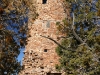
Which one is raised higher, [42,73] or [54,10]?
[54,10]

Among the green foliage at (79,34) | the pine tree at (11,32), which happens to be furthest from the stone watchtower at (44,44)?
the pine tree at (11,32)

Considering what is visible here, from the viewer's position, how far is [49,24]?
71.5 feet

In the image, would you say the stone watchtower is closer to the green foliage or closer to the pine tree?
the green foliage

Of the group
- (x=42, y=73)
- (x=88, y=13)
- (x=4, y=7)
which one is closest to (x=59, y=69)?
(x=42, y=73)

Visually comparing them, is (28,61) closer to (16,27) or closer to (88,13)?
(88,13)

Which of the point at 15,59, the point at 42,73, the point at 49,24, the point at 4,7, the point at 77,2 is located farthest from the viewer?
the point at 49,24

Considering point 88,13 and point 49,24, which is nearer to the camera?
point 88,13

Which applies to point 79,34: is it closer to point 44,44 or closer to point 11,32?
point 44,44

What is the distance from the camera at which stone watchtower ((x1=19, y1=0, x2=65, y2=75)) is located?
20.4 m

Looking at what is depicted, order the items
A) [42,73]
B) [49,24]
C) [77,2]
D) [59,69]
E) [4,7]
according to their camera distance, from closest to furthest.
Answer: [4,7]
[77,2]
[59,69]
[42,73]
[49,24]

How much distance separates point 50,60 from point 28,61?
1774 mm

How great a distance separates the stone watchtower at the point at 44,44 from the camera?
804 inches

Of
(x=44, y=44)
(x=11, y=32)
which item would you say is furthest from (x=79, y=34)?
Result: (x=11, y=32)

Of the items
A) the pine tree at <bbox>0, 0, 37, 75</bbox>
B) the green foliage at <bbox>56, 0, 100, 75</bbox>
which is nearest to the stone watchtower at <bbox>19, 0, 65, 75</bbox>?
the green foliage at <bbox>56, 0, 100, 75</bbox>
